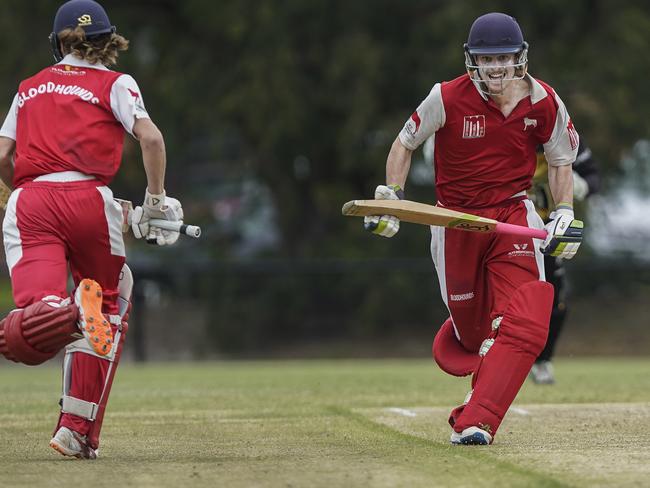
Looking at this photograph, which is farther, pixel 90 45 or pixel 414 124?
pixel 414 124

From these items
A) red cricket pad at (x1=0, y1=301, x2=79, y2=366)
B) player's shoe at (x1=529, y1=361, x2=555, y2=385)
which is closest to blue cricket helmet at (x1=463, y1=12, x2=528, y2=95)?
red cricket pad at (x1=0, y1=301, x2=79, y2=366)

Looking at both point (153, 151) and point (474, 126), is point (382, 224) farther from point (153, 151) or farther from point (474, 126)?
point (153, 151)

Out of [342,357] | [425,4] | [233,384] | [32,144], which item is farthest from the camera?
[425,4]

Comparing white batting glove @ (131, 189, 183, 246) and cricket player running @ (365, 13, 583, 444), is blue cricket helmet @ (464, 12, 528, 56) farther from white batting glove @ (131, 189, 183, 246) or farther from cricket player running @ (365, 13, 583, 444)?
white batting glove @ (131, 189, 183, 246)

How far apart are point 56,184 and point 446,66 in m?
16.2

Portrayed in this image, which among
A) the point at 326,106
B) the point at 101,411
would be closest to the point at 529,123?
the point at 101,411

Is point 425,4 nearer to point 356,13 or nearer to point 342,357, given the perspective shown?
point 356,13

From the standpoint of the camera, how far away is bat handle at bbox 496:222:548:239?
20.9 ft

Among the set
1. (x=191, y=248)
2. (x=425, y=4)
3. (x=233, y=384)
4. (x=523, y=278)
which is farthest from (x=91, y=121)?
(x=191, y=248)

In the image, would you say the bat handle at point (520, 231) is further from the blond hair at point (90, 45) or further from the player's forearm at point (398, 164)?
the blond hair at point (90, 45)

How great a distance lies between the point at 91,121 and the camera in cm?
582

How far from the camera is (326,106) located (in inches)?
888

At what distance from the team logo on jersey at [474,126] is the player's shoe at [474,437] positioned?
150 cm

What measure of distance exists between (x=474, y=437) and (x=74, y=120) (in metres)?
2.32
